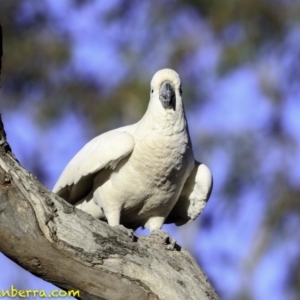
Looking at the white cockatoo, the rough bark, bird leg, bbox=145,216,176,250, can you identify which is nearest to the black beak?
the white cockatoo

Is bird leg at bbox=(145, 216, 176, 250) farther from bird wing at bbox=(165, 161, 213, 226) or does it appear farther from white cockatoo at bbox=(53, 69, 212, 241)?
bird wing at bbox=(165, 161, 213, 226)

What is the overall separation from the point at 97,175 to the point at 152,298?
115cm

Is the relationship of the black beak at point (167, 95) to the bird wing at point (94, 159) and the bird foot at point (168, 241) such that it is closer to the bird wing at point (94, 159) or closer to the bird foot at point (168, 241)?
the bird wing at point (94, 159)

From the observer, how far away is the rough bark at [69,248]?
300 cm

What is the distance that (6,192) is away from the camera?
2.99m

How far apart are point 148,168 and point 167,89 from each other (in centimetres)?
46

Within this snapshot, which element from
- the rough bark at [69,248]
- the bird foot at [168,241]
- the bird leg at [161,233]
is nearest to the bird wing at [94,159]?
the bird leg at [161,233]

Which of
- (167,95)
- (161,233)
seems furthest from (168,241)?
(167,95)

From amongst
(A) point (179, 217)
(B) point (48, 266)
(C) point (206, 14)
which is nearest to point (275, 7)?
(C) point (206, 14)

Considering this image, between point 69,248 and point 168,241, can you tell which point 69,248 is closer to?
point 69,248

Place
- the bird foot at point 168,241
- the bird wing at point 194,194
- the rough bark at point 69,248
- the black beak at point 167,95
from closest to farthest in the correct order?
the rough bark at point 69,248 → the bird foot at point 168,241 → the black beak at point 167,95 → the bird wing at point 194,194

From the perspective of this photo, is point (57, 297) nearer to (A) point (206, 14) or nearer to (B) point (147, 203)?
(B) point (147, 203)

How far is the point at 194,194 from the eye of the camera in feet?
14.0

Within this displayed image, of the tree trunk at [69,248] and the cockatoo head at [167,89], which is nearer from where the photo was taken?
the tree trunk at [69,248]
